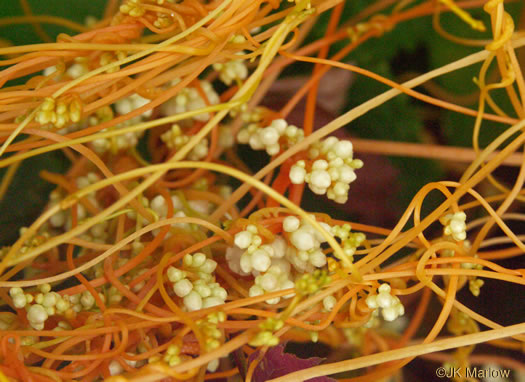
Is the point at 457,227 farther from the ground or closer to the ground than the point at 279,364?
farther from the ground

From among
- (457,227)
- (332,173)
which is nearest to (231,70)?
(332,173)

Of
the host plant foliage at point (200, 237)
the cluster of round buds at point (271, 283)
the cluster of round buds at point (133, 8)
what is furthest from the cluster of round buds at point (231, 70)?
the cluster of round buds at point (271, 283)

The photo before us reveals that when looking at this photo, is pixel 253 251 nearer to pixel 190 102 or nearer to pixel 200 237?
pixel 200 237

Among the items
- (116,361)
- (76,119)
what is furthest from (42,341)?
(76,119)

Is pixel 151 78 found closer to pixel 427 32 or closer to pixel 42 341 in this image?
pixel 42 341

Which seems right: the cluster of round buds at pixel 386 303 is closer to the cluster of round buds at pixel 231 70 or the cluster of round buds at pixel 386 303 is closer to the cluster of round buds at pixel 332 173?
the cluster of round buds at pixel 332 173
